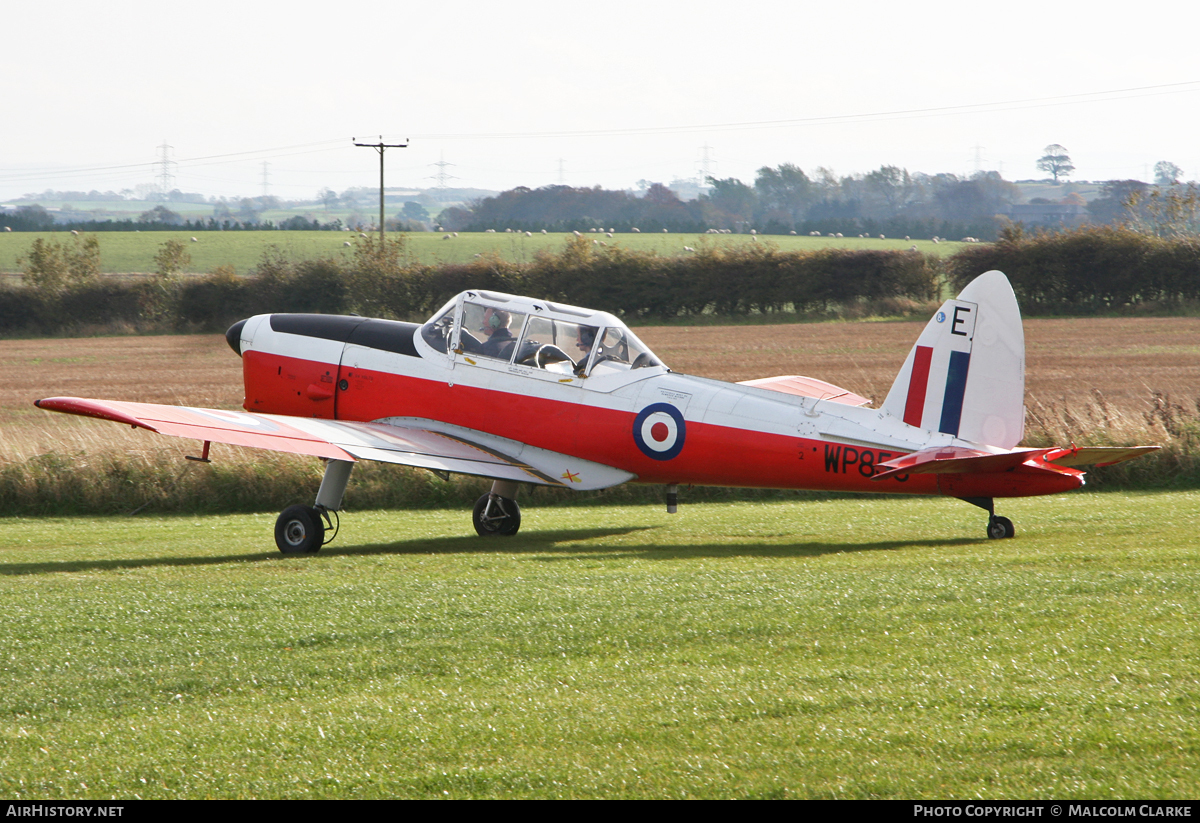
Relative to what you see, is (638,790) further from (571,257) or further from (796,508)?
(571,257)

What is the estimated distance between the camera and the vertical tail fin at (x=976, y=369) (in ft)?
30.6

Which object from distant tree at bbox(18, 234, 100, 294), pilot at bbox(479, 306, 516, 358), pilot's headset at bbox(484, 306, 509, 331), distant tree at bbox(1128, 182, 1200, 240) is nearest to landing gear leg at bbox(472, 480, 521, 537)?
pilot at bbox(479, 306, 516, 358)

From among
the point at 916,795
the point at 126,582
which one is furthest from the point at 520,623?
the point at 126,582

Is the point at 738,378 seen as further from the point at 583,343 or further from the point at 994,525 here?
the point at 994,525

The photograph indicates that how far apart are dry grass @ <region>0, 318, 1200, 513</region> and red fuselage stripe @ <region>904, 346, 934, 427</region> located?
19.7 ft

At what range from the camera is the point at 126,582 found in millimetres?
8281

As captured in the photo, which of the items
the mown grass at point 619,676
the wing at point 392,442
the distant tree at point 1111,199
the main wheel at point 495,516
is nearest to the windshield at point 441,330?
the wing at point 392,442

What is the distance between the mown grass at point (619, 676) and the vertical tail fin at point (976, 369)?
1.05 m

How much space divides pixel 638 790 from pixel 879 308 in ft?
153

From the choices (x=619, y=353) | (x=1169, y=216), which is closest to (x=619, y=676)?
(x=619, y=353)

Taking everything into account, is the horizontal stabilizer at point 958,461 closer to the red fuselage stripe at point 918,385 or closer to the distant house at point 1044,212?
the red fuselage stripe at point 918,385

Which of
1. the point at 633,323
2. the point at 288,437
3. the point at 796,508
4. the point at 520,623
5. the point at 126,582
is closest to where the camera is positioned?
the point at 520,623

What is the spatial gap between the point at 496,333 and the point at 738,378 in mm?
18642

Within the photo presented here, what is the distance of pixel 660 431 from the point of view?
411 inches
